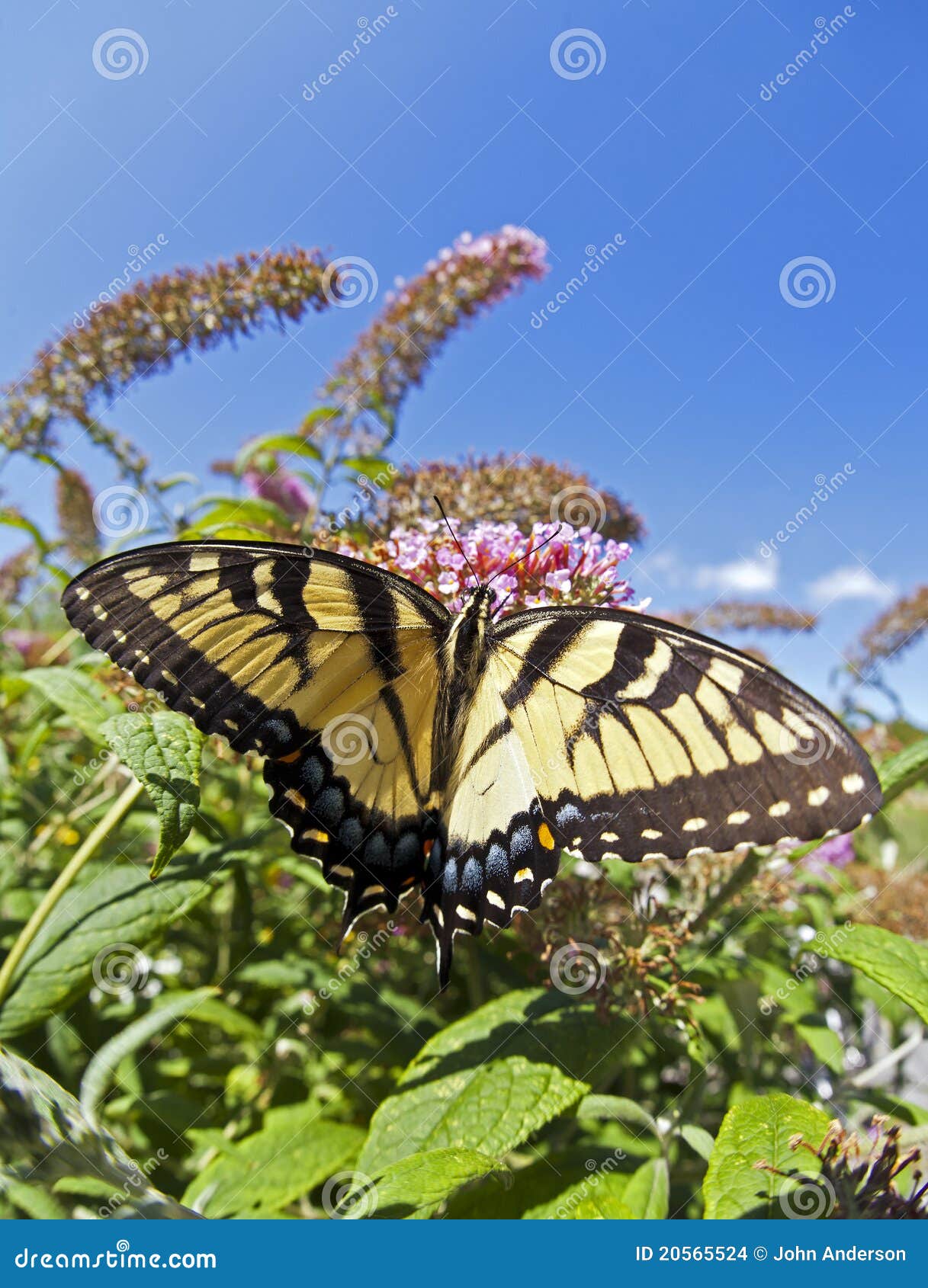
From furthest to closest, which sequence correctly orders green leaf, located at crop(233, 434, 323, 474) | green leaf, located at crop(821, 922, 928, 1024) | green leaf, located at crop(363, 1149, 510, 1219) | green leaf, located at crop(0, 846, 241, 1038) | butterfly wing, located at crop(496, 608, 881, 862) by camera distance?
green leaf, located at crop(233, 434, 323, 474) → green leaf, located at crop(0, 846, 241, 1038) → butterfly wing, located at crop(496, 608, 881, 862) → green leaf, located at crop(821, 922, 928, 1024) → green leaf, located at crop(363, 1149, 510, 1219)

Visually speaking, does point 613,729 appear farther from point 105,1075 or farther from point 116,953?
point 105,1075

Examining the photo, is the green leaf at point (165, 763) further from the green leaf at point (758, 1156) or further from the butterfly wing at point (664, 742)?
the green leaf at point (758, 1156)

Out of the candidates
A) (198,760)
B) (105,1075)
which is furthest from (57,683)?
(105,1075)

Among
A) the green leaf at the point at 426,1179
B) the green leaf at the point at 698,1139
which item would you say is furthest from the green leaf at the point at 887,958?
the green leaf at the point at 426,1179

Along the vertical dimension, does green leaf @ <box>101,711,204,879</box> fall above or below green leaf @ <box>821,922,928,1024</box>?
below

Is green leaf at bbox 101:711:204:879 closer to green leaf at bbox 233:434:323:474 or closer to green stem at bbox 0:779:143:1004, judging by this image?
green stem at bbox 0:779:143:1004

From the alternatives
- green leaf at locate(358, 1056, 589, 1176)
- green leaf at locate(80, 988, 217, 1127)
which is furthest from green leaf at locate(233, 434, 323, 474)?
green leaf at locate(358, 1056, 589, 1176)
